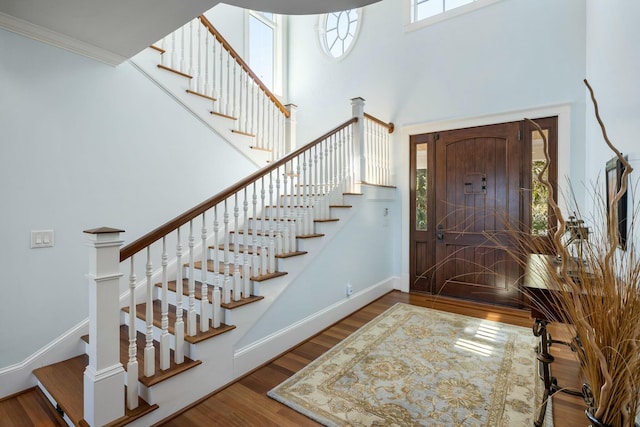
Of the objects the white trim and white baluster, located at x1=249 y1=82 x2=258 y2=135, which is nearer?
the white trim

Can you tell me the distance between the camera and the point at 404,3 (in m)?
4.27

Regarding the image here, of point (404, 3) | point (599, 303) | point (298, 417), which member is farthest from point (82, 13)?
point (404, 3)

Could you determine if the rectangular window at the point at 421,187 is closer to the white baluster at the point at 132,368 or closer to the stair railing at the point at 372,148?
the stair railing at the point at 372,148

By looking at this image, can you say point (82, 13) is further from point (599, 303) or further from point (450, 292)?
point (450, 292)

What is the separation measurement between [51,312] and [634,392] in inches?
128

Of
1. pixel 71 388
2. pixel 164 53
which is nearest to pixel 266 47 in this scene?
pixel 164 53

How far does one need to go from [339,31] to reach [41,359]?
5332 mm

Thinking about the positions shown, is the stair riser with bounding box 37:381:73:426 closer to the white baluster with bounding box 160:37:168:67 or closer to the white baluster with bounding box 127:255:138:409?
the white baluster with bounding box 127:255:138:409

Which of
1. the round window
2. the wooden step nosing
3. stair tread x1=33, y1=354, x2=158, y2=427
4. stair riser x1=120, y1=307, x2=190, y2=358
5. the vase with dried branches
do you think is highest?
the round window

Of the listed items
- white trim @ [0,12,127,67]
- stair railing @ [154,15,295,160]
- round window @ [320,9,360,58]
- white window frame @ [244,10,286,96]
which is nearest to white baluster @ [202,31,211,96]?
stair railing @ [154,15,295,160]

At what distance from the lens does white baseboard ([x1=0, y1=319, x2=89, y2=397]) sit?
2.14 metres

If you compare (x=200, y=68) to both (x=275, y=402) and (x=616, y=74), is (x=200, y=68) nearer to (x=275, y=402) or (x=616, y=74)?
(x=275, y=402)

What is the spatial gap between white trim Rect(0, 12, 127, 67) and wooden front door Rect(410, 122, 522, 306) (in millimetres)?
3517

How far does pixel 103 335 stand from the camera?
5.38 feet
